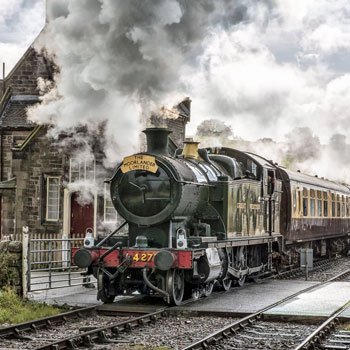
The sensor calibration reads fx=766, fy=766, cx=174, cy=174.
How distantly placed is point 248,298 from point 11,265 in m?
4.36

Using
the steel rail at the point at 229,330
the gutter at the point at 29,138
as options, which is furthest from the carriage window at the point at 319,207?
the steel rail at the point at 229,330

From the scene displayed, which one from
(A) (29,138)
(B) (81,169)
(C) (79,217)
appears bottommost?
(C) (79,217)

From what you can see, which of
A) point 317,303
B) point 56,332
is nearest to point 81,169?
point 317,303

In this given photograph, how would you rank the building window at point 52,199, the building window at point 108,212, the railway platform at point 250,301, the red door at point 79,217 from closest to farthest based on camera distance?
the railway platform at point 250,301 → the building window at point 108,212 → the red door at point 79,217 → the building window at point 52,199

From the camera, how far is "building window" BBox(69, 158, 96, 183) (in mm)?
22422

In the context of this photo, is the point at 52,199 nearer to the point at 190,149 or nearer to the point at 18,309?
the point at 190,149

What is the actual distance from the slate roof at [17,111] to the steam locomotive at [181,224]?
35.5 feet

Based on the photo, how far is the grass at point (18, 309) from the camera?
38.3ft

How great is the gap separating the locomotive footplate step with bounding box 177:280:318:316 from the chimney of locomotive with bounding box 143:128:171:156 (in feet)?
9.15

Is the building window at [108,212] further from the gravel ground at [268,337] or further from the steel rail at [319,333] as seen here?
the gravel ground at [268,337]

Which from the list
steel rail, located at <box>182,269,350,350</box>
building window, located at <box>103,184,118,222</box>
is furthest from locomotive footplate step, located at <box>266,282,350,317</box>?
building window, located at <box>103,184,118,222</box>

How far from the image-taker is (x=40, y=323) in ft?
35.7

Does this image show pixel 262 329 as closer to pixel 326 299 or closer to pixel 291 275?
pixel 326 299

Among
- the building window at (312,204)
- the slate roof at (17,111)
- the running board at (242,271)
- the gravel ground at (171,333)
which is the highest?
the slate roof at (17,111)
